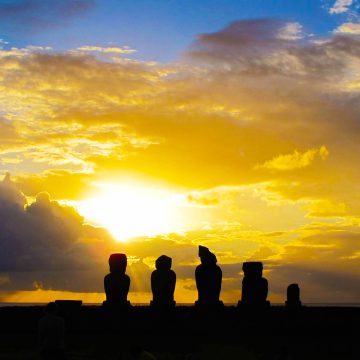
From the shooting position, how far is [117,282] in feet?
93.7

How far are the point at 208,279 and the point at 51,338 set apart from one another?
18024 mm

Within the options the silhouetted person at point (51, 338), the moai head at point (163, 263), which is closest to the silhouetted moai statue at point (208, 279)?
the moai head at point (163, 263)

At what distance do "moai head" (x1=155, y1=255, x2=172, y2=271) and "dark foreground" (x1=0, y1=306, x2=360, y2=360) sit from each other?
1.98m

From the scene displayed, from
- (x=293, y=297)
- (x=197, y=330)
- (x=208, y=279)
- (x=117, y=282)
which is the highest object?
(x=208, y=279)

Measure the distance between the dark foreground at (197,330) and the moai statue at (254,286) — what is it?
2.00ft

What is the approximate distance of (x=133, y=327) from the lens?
25.6m

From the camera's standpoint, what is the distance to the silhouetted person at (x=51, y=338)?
10742 mm

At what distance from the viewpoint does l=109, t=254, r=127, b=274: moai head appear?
28859 mm

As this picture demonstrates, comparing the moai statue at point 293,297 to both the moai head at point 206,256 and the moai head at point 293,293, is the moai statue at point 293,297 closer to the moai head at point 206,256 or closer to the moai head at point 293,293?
the moai head at point 293,293

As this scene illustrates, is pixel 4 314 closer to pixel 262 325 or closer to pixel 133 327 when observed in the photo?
pixel 133 327

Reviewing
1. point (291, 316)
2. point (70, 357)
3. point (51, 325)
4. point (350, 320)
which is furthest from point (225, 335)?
point (51, 325)

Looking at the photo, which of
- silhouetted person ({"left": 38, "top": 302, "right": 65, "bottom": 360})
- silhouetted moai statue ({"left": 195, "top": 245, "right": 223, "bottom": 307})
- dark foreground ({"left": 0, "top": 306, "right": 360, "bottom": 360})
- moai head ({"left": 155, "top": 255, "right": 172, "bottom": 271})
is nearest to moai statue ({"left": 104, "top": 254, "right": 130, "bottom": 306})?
dark foreground ({"left": 0, "top": 306, "right": 360, "bottom": 360})

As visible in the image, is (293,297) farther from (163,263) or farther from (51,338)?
(51,338)

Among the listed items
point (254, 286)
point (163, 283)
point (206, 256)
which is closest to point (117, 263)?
point (163, 283)
